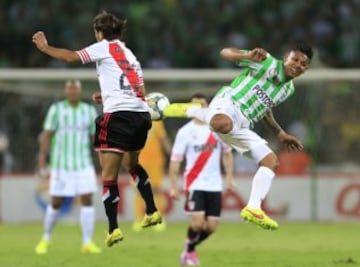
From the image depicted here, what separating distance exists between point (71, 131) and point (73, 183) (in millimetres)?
825

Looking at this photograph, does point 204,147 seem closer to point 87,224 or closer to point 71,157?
point 87,224

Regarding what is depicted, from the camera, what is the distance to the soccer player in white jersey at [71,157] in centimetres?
1795

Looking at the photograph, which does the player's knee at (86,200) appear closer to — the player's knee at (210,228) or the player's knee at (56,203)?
the player's knee at (56,203)

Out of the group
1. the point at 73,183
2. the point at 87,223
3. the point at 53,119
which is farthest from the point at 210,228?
the point at 53,119

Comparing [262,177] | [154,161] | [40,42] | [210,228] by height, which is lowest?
[154,161]

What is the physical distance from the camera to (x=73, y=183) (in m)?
18.1

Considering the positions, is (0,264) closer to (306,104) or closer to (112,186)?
(112,186)

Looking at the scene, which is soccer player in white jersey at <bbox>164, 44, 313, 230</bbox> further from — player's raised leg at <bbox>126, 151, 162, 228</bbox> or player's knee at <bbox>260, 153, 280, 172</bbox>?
player's raised leg at <bbox>126, 151, 162, 228</bbox>

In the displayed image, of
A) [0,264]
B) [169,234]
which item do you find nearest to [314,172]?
[169,234]

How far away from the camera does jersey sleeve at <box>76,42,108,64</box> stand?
11898 millimetres

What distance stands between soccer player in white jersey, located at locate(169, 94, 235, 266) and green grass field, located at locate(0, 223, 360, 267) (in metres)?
0.42

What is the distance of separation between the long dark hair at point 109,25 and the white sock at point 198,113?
55.9 inches

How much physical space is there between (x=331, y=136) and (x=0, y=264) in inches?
458

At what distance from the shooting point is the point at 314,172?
24562 mm
